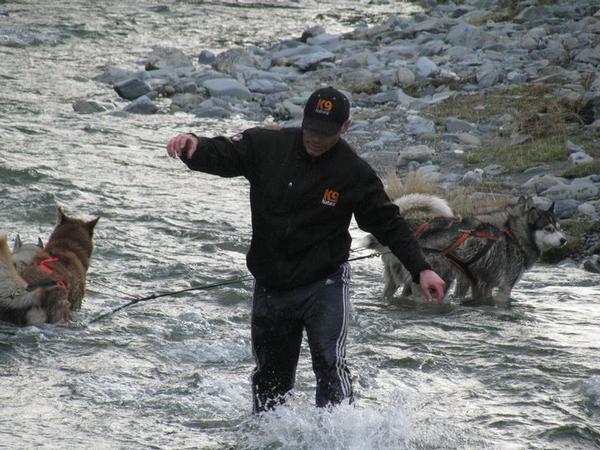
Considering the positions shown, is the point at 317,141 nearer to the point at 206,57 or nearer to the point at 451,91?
the point at 451,91

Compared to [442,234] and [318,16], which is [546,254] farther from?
[318,16]

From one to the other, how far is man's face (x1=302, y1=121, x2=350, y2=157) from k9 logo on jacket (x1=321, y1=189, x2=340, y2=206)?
22 centimetres

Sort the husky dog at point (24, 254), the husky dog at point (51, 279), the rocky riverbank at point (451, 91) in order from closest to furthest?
1. the husky dog at point (51, 279)
2. the husky dog at point (24, 254)
3. the rocky riverbank at point (451, 91)

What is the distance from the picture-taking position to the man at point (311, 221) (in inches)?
227

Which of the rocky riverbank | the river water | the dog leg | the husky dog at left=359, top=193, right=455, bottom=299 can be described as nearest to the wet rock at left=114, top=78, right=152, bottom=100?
the rocky riverbank

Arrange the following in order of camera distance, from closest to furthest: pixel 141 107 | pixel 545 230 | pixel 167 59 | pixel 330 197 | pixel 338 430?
1. pixel 330 197
2. pixel 338 430
3. pixel 545 230
4. pixel 141 107
5. pixel 167 59

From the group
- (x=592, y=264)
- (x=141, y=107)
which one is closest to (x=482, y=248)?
(x=592, y=264)

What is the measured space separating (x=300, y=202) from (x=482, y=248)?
4.77 metres

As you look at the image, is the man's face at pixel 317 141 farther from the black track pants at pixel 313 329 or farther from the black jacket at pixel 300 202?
the black track pants at pixel 313 329

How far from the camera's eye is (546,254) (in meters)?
11.7

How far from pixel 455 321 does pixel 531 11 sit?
1734 cm

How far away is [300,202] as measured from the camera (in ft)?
18.9

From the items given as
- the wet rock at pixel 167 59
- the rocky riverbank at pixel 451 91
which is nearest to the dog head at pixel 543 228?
→ the rocky riverbank at pixel 451 91

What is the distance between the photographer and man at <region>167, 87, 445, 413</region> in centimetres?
577
